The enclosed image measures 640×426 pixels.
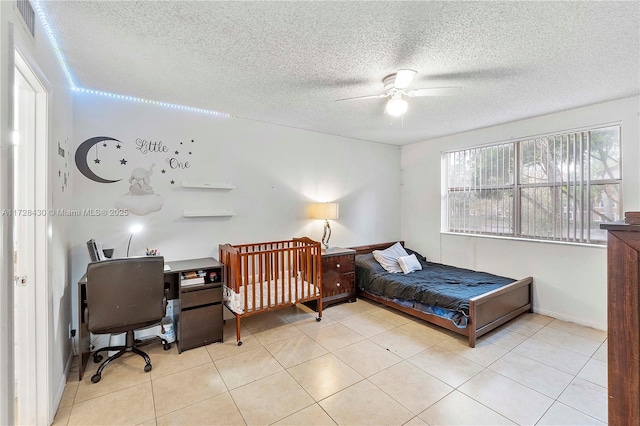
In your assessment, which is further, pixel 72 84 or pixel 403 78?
pixel 72 84

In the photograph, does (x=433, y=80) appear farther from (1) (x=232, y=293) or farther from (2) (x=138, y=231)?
(2) (x=138, y=231)

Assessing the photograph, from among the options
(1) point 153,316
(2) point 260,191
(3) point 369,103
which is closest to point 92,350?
(1) point 153,316

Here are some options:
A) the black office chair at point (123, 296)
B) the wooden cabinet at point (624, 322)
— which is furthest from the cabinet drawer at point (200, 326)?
the wooden cabinet at point (624, 322)

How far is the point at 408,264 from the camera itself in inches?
163

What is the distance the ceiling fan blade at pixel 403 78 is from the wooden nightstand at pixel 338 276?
2.25m

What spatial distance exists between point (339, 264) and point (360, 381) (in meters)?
1.83

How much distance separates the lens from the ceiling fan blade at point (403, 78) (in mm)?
2272

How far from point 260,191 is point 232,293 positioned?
1372 millimetres

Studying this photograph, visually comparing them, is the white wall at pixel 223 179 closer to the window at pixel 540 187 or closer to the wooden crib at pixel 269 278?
the wooden crib at pixel 269 278

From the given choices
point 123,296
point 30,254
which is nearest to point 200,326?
point 123,296

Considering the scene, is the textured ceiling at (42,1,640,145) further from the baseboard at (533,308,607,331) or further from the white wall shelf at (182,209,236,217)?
the baseboard at (533,308,607,331)

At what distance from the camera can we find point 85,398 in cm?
205

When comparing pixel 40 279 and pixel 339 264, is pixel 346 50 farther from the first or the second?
pixel 339 264

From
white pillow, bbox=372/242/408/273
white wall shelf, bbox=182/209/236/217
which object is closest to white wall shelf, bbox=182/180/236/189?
white wall shelf, bbox=182/209/236/217
